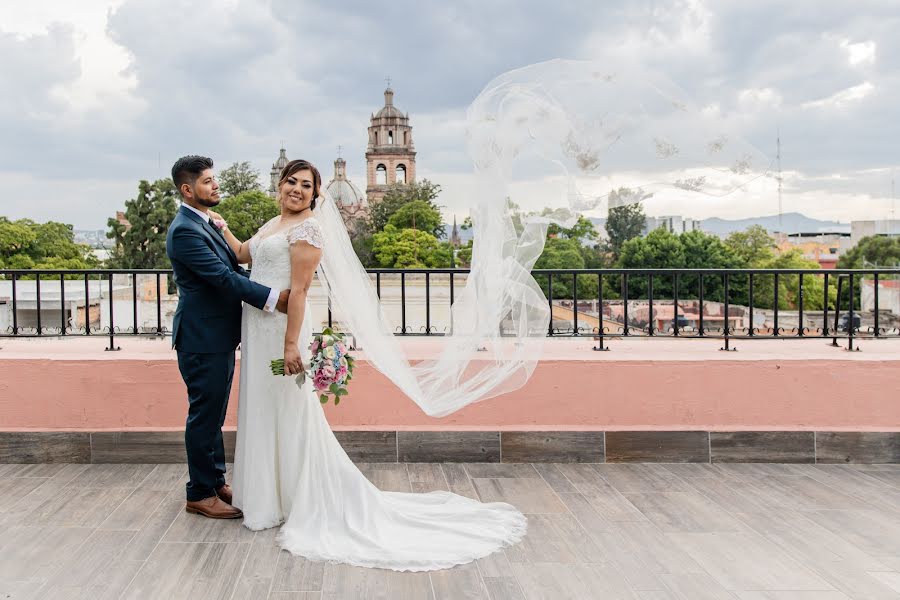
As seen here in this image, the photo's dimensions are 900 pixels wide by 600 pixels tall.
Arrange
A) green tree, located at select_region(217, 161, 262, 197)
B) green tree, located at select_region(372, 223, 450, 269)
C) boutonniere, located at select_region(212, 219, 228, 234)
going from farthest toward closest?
green tree, located at select_region(217, 161, 262, 197) → green tree, located at select_region(372, 223, 450, 269) → boutonniere, located at select_region(212, 219, 228, 234)

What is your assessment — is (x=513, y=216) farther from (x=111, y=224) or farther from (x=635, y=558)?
(x=111, y=224)

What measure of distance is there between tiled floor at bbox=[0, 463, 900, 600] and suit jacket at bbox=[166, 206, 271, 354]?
30.5 inches

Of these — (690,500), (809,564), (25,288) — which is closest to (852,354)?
(690,500)

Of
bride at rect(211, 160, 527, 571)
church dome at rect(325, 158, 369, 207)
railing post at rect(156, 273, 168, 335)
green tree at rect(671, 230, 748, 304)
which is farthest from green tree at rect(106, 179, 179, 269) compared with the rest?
bride at rect(211, 160, 527, 571)

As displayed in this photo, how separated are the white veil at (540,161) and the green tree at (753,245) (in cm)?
5707

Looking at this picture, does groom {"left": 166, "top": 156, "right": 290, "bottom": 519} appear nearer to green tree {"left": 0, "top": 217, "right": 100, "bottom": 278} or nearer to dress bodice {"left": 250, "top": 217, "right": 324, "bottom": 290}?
dress bodice {"left": 250, "top": 217, "right": 324, "bottom": 290}

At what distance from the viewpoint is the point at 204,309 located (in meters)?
2.96

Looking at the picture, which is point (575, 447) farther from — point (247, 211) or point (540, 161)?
point (247, 211)

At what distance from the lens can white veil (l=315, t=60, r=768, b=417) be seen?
293 cm

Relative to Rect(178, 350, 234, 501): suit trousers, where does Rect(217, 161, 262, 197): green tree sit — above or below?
above

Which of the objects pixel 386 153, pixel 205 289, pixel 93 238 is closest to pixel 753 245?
pixel 386 153

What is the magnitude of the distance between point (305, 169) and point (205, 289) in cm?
67

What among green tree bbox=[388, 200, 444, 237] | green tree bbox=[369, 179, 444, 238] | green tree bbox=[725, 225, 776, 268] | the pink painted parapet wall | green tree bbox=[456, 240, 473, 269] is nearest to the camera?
green tree bbox=[456, 240, 473, 269]

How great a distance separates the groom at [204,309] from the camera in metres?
2.86
